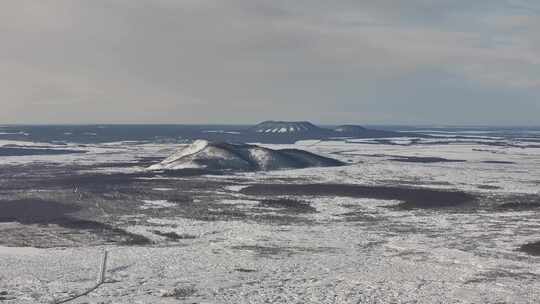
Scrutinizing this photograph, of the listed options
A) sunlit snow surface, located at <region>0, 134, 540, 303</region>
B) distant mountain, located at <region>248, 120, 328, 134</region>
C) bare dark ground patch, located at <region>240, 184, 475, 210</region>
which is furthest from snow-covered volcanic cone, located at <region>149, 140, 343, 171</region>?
distant mountain, located at <region>248, 120, 328, 134</region>

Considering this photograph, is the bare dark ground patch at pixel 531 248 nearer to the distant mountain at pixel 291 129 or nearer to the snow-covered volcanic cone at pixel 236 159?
the snow-covered volcanic cone at pixel 236 159

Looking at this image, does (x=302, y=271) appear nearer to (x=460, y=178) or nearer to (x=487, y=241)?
(x=487, y=241)

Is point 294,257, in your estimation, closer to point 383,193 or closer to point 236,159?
point 383,193

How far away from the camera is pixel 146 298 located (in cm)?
1770

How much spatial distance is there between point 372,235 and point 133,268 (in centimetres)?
1125

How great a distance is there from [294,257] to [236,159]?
39589 millimetres

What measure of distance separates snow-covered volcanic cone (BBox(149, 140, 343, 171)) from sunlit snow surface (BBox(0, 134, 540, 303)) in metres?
20.4

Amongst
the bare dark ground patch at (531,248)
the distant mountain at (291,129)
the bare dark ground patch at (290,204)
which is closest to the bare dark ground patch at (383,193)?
the bare dark ground patch at (290,204)

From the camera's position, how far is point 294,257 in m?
23.2

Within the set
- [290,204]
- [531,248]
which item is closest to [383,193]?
[290,204]

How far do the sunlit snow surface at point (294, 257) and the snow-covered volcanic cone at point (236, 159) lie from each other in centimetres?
2040

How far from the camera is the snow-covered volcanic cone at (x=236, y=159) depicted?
61.2 meters

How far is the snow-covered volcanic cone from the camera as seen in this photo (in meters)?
61.2

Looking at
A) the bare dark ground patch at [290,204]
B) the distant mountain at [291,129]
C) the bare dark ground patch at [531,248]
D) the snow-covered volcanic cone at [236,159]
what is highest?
the distant mountain at [291,129]
